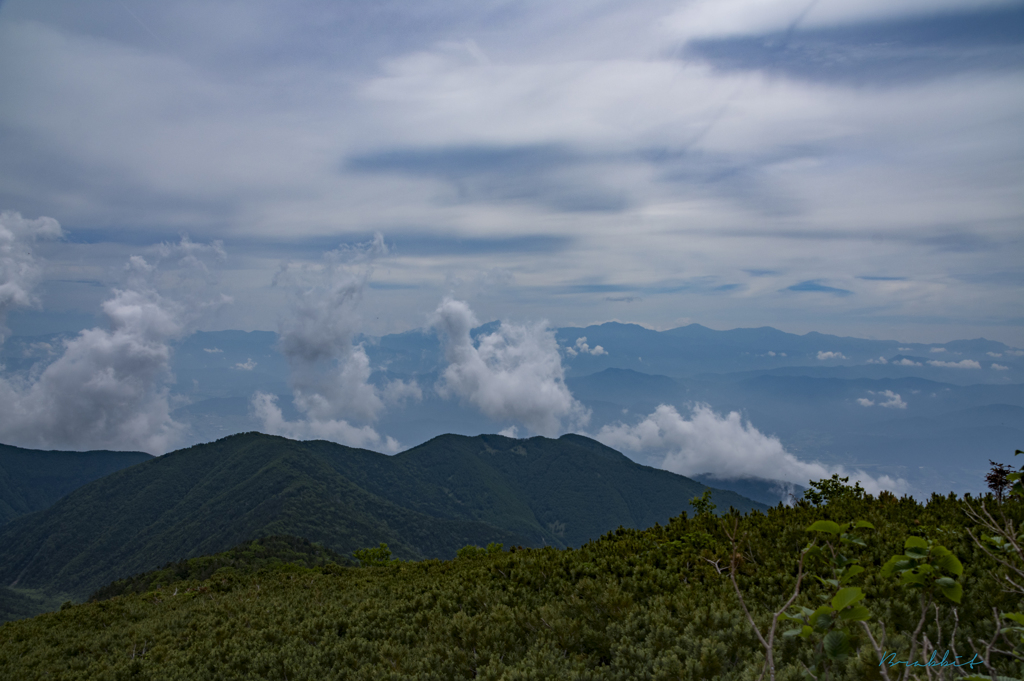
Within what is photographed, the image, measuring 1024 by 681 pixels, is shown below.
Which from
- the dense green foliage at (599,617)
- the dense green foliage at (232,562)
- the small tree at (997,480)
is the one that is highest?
the small tree at (997,480)

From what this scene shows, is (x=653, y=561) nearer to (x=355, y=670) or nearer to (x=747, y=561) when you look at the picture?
(x=747, y=561)

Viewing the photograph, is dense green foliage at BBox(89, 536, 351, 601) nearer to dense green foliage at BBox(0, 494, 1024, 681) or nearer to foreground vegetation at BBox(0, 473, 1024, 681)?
dense green foliage at BBox(0, 494, 1024, 681)

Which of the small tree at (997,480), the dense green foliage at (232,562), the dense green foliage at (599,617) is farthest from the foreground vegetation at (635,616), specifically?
the dense green foliage at (232,562)

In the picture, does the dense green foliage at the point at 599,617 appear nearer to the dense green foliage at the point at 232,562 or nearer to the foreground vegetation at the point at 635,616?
the foreground vegetation at the point at 635,616

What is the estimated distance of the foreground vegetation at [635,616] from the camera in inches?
268

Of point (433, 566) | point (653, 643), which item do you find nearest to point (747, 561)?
point (653, 643)

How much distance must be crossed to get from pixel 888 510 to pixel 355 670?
12730 mm

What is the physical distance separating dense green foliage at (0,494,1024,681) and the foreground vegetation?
40 millimetres

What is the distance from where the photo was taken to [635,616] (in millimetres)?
9453

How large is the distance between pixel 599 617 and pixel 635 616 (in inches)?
29.5

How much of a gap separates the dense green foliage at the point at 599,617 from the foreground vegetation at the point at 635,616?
4 cm

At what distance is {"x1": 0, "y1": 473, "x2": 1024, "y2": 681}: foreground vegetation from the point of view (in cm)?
681

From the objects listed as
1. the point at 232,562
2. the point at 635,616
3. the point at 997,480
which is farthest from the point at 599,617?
the point at 232,562

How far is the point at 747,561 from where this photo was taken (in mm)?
11086
